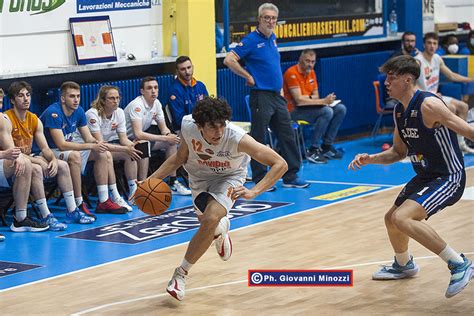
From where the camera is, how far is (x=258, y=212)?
427 inches

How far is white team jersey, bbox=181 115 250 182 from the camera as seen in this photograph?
7.24 metres

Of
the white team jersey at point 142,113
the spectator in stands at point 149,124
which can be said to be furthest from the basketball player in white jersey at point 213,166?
the white team jersey at point 142,113

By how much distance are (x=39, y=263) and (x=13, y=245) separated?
33.5 inches

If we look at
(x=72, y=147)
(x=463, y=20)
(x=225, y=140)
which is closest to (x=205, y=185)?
(x=225, y=140)

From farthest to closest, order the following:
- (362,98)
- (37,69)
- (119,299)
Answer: (362,98) < (37,69) < (119,299)

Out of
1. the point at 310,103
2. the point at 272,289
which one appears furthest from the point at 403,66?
the point at 310,103

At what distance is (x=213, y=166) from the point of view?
7391 mm

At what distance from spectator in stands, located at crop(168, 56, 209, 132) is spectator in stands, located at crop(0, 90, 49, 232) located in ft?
8.65

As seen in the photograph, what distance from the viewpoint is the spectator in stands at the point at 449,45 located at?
17.4 m

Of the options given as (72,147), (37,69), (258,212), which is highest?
(37,69)

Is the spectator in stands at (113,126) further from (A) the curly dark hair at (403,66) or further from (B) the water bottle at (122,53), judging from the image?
(A) the curly dark hair at (403,66)

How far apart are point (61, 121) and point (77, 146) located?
325 millimetres

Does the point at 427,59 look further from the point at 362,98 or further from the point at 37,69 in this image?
the point at 37,69

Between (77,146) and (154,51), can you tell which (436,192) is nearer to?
(77,146)
